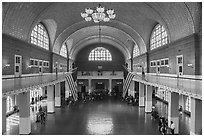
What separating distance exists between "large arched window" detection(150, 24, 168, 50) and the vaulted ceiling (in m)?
0.61

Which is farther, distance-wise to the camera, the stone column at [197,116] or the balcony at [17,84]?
the stone column at [197,116]

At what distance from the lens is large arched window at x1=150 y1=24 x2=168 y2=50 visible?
76.4ft

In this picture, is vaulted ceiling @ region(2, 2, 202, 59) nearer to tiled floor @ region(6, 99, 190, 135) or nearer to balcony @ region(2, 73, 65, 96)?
balcony @ region(2, 73, 65, 96)

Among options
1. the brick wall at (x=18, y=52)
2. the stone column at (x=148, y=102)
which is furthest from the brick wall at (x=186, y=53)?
the brick wall at (x=18, y=52)

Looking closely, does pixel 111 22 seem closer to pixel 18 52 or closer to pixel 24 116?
pixel 18 52

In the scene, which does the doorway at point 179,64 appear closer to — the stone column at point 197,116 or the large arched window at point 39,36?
the stone column at point 197,116

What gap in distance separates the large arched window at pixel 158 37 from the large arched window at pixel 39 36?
13522 millimetres

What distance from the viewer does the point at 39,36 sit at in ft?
80.0

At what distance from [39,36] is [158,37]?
45.6 ft

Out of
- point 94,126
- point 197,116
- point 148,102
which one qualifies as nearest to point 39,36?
point 94,126

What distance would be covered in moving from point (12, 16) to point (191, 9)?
1284cm

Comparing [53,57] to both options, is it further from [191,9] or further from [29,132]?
[191,9]

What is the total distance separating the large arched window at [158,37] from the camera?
23300 mm

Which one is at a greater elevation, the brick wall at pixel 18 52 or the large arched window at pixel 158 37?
the large arched window at pixel 158 37
